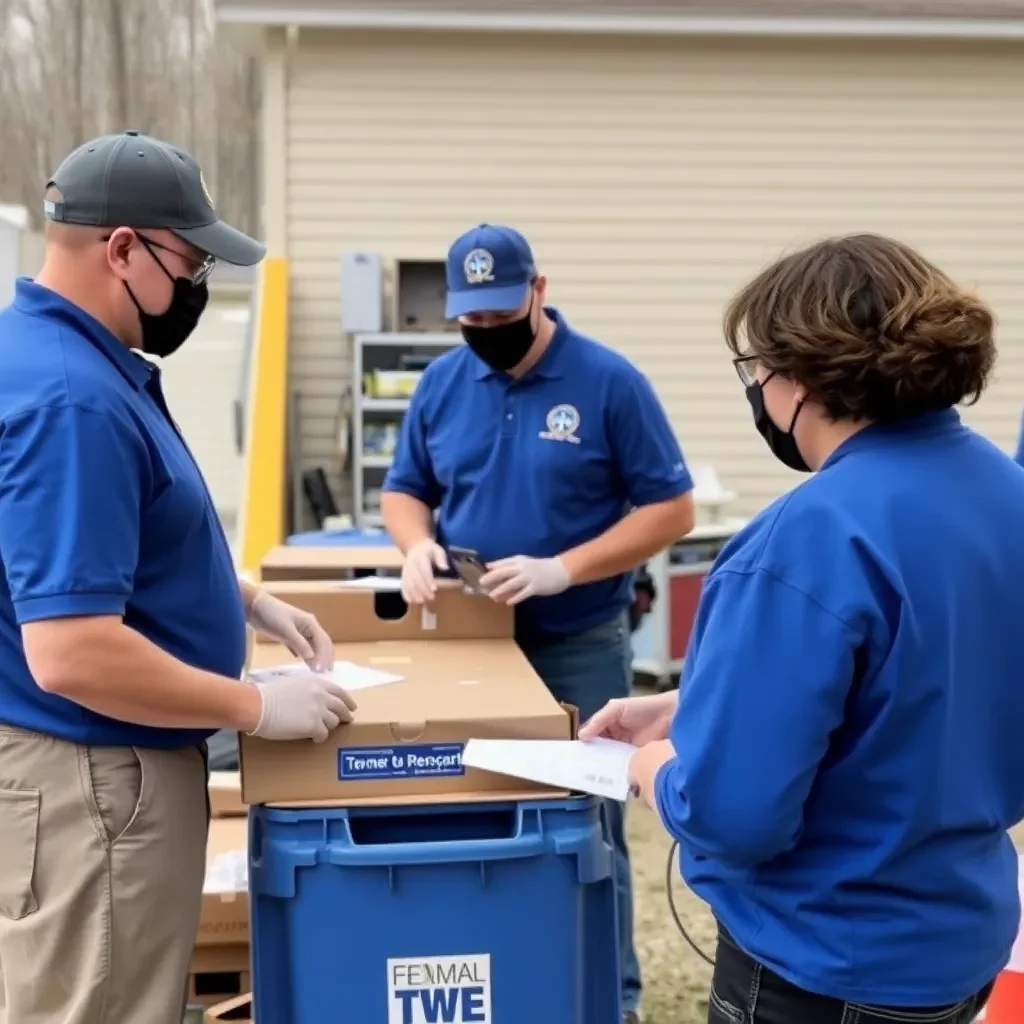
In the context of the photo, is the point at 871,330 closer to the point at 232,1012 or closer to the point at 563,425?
the point at 563,425

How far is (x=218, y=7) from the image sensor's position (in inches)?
273

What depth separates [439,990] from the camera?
1.92m

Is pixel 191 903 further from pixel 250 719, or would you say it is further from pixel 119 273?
pixel 119 273

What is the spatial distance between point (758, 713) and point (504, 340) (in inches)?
66.7

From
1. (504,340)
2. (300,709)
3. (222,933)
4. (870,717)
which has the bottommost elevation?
(222,933)

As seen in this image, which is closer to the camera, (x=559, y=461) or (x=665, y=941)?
(x=559, y=461)

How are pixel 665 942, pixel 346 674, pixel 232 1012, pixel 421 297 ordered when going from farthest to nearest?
pixel 421 297
pixel 665 942
pixel 232 1012
pixel 346 674

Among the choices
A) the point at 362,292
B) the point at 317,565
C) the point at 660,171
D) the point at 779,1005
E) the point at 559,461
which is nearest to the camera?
the point at 779,1005

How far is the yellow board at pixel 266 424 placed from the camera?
6.36 meters

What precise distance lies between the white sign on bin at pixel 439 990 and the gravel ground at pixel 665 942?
3.82 feet

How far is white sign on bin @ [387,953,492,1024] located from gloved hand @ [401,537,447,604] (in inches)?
32.4

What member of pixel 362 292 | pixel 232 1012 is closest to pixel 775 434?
pixel 232 1012

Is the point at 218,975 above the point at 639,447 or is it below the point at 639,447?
below

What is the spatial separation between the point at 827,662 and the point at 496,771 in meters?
0.80
